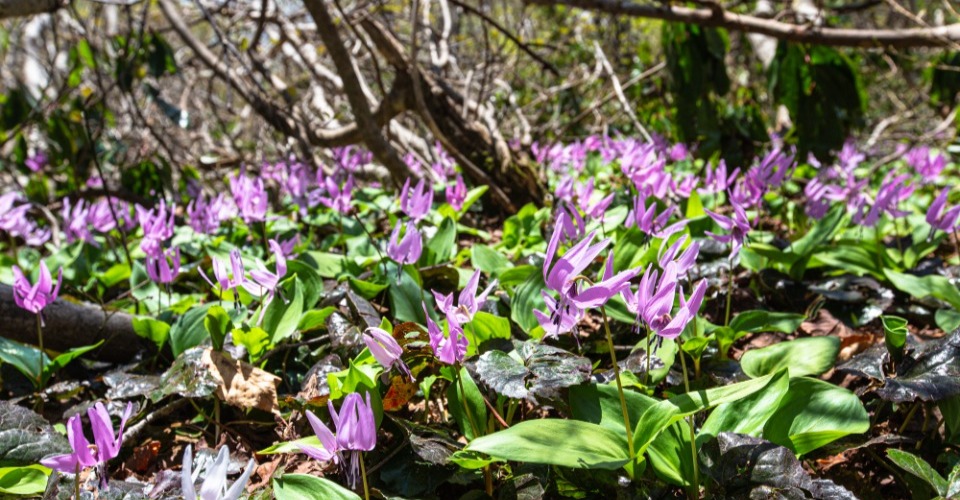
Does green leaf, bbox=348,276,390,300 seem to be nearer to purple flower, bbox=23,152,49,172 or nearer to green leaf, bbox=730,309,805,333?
green leaf, bbox=730,309,805,333

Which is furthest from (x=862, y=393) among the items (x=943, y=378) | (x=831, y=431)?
(x=831, y=431)

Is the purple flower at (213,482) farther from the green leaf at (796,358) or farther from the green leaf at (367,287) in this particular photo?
the green leaf at (796,358)

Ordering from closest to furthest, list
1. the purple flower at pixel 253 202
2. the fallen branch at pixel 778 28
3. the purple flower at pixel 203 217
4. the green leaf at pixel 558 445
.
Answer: the green leaf at pixel 558 445, the purple flower at pixel 253 202, the purple flower at pixel 203 217, the fallen branch at pixel 778 28

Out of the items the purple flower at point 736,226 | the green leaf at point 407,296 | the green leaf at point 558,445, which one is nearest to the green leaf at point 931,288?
the purple flower at point 736,226

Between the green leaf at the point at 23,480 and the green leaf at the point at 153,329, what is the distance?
655mm

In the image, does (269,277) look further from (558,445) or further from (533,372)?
(558,445)

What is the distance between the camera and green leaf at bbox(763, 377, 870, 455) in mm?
1273

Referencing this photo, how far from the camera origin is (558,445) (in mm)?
1113

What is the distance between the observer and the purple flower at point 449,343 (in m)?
1.26

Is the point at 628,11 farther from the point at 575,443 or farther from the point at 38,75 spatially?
the point at 38,75

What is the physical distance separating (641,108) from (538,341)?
4.97 meters

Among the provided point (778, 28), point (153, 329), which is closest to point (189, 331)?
point (153, 329)

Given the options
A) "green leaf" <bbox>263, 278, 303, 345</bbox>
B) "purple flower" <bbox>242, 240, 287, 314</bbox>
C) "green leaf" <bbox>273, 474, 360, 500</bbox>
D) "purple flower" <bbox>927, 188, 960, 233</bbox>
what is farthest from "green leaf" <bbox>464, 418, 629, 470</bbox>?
"purple flower" <bbox>927, 188, 960, 233</bbox>

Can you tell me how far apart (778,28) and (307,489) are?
126 inches
